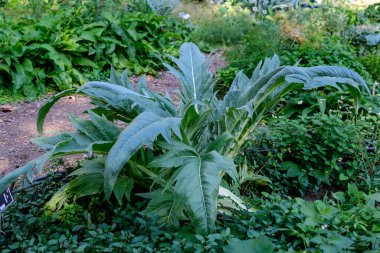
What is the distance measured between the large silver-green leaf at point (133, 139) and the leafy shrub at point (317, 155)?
1.31 m

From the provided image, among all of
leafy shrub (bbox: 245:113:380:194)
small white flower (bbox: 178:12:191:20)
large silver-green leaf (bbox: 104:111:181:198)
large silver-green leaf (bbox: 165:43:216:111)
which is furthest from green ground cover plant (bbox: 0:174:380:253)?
small white flower (bbox: 178:12:191:20)

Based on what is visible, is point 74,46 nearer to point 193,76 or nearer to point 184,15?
point 193,76

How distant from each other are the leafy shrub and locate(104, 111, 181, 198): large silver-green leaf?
51.7 inches

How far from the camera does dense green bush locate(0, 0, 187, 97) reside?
636 centimetres

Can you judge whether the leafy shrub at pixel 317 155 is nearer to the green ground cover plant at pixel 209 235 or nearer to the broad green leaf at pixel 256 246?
the green ground cover plant at pixel 209 235

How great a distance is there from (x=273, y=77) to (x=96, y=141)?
1179mm

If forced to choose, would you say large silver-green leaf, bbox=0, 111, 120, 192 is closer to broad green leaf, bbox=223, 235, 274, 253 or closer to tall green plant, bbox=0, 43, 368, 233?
tall green plant, bbox=0, 43, 368, 233

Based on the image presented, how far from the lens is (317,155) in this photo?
4.03 metres

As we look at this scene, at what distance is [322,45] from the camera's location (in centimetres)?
631

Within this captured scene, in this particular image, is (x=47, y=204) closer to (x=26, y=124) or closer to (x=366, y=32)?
(x=26, y=124)

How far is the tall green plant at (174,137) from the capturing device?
2644mm

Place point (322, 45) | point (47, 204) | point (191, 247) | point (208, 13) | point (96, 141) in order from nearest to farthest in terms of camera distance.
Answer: point (191, 247)
point (96, 141)
point (47, 204)
point (322, 45)
point (208, 13)

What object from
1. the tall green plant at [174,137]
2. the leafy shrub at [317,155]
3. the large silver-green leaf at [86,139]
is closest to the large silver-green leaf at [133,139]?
the tall green plant at [174,137]

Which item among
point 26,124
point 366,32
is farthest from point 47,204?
point 366,32
